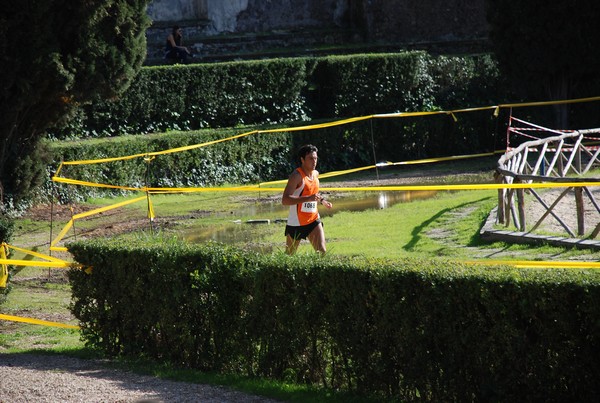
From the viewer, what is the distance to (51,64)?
16.7 meters

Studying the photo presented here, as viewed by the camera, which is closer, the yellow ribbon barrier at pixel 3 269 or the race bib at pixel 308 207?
the yellow ribbon barrier at pixel 3 269

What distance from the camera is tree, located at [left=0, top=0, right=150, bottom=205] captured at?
16.6 metres

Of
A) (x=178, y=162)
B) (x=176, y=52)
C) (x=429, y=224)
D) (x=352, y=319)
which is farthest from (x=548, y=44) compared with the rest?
(x=352, y=319)

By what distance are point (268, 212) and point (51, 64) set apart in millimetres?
4819

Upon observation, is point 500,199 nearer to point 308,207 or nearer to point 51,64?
point 308,207

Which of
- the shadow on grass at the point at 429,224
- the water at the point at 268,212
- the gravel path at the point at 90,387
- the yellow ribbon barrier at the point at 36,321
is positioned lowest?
the gravel path at the point at 90,387

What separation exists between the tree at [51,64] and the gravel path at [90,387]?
856cm

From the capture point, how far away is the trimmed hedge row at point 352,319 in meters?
6.88

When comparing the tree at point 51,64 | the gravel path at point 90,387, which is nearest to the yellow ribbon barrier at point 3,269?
the gravel path at point 90,387

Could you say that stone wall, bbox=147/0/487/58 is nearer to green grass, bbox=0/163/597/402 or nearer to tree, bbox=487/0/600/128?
tree, bbox=487/0/600/128

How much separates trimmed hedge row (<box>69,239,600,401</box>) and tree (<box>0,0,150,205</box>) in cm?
761

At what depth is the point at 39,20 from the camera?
54.7 feet

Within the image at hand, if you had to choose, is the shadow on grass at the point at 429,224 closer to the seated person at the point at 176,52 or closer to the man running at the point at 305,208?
the man running at the point at 305,208

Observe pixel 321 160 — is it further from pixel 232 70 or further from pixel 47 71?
pixel 47 71
